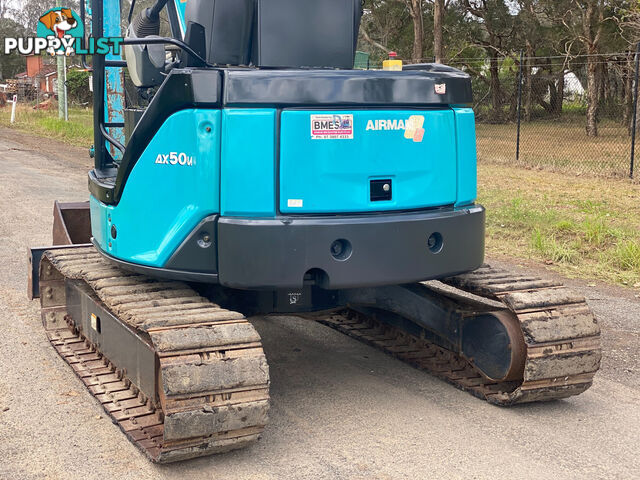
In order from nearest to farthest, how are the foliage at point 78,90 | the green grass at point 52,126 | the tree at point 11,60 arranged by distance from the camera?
the green grass at point 52,126, the foliage at point 78,90, the tree at point 11,60

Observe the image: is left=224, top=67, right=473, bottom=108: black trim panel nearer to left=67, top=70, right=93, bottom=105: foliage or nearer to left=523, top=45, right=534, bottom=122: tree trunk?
left=523, top=45, right=534, bottom=122: tree trunk

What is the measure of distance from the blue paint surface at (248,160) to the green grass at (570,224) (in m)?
4.81

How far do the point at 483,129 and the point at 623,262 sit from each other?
2323 cm

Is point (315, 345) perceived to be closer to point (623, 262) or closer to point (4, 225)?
point (623, 262)

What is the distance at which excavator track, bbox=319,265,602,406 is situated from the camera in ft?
15.1

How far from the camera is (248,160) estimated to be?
4168mm

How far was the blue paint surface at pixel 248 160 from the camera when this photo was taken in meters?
4.15

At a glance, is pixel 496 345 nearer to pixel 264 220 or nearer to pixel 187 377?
pixel 264 220

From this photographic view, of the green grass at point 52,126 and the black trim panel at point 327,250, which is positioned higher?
the green grass at point 52,126

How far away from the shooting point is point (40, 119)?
29.1 meters

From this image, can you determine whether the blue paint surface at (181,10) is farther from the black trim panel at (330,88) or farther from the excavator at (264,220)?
the black trim panel at (330,88)

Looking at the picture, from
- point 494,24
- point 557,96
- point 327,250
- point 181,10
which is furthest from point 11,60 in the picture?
point 327,250

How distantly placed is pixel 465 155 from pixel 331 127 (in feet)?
2.95

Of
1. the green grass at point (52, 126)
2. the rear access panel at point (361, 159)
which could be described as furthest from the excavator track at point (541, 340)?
the green grass at point (52, 126)
